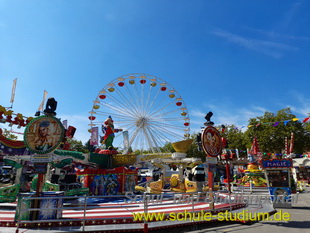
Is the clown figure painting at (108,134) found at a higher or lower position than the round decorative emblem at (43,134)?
higher

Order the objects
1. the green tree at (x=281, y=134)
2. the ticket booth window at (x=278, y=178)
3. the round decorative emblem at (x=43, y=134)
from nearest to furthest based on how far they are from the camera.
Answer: the round decorative emblem at (x=43, y=134), the ticket booth window at (x=278, y=178), the green tree at (x=281, y=134)

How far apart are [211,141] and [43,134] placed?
23.8 feet

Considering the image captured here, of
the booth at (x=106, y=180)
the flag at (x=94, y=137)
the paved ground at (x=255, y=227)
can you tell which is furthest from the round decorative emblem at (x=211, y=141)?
the flag at (x=94, y=137)

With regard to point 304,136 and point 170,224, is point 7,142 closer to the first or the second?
point 170,224

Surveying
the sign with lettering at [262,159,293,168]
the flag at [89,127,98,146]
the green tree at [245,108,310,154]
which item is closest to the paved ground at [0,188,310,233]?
the sign with lettering at [262,159,293,168]

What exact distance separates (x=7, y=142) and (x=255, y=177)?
23481 mm

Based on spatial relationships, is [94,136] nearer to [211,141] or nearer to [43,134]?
[43,134]

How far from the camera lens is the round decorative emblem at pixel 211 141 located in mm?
10075

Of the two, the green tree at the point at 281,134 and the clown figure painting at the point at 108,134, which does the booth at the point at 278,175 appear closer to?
the clown figure painting at the point at 108,134

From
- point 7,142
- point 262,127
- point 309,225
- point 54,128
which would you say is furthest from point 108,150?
point 262,127

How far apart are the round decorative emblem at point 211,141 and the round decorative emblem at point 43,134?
19.9 ft

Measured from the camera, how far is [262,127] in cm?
3903

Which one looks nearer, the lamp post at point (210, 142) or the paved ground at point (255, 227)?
the paved ground at point (255, 227)

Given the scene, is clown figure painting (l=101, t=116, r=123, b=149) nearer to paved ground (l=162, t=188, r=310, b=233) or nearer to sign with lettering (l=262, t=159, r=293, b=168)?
sign with lettering (l=262, t=159, r=293, b=168)
